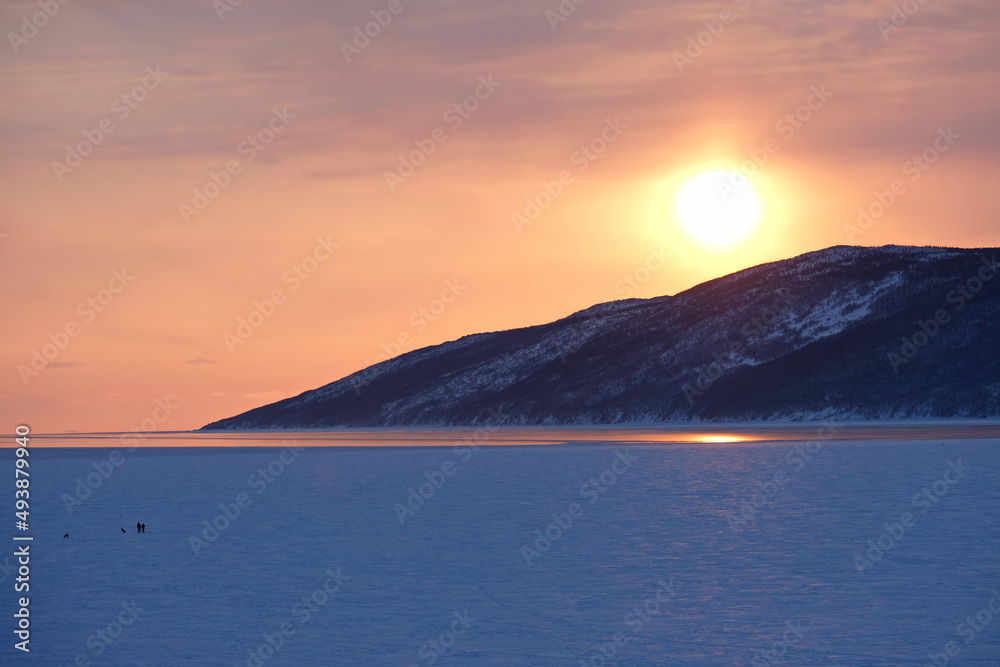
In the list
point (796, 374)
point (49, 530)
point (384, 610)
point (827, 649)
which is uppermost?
point (796, 374)

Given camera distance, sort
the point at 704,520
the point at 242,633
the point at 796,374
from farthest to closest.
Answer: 1. the point at 796,374
2. the point at 704,520
3. the point at 242,633

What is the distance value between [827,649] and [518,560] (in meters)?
8.95

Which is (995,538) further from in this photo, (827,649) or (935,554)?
(827,649)

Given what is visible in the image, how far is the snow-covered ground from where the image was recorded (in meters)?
16.6

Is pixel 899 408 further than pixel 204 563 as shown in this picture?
Yes

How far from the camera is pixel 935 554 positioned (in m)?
23.5

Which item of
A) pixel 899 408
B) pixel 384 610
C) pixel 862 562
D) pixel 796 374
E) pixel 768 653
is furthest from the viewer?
pixel 796 374

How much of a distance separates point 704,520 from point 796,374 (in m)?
170

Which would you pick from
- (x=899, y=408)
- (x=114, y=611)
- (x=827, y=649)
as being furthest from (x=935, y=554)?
(x=899, y=408)

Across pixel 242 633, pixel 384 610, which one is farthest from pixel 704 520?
pixel 242 633

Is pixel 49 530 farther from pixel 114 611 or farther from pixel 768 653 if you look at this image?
pixel 768 653

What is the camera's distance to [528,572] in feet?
74.1

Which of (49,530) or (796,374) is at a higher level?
(796,374)

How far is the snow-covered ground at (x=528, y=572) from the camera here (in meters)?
16.6
